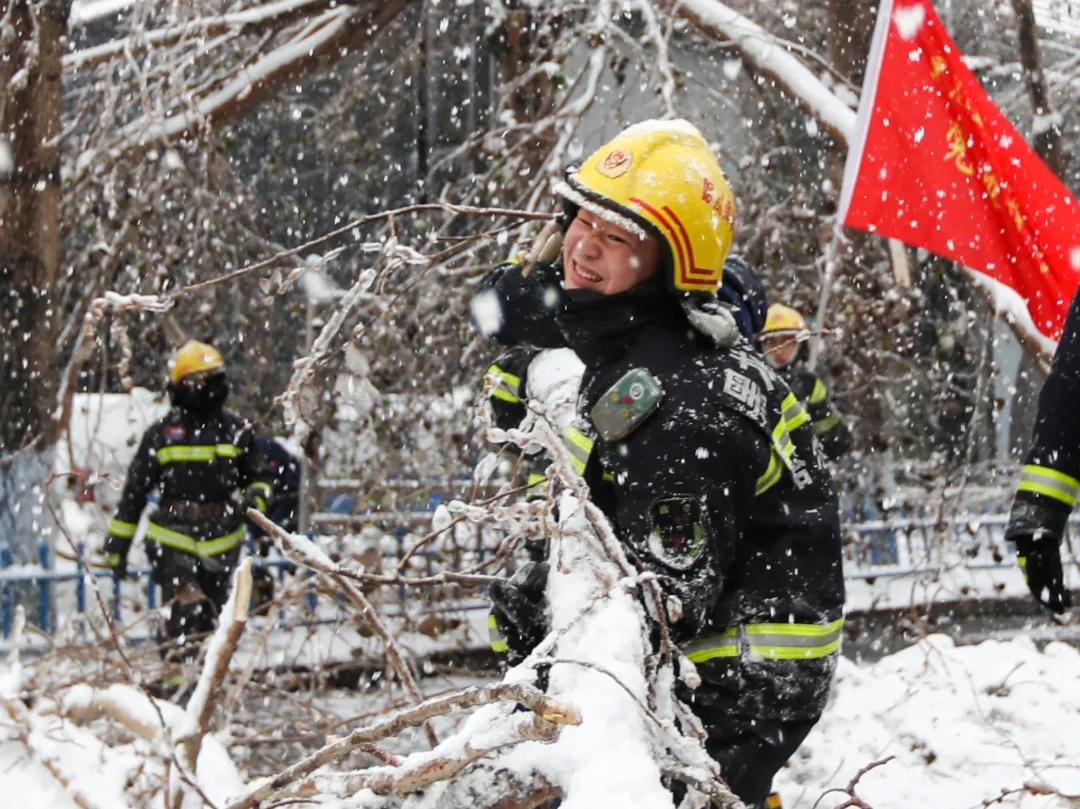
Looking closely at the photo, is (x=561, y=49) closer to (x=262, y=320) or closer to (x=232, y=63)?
(x=232, y=63)

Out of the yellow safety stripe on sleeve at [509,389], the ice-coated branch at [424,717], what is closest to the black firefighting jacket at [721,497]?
the ice-coated branch at [424,717]

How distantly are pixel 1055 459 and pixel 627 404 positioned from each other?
122 cm

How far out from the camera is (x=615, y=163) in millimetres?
2396

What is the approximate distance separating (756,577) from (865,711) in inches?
120

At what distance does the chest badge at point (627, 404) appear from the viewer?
2180 millimetres

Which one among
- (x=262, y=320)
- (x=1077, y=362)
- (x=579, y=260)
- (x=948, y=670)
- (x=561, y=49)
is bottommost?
(x=948, y=670)

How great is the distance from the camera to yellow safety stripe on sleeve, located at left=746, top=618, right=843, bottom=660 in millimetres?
2284

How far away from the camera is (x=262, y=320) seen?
11945 millimetres

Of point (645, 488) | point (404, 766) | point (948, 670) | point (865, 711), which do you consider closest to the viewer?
point (404, 766)

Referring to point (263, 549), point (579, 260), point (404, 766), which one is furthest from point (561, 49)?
point (404, 766)

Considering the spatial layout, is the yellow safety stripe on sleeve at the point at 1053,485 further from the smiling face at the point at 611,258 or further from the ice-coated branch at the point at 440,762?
the ice-coated branch at the point at 440,762

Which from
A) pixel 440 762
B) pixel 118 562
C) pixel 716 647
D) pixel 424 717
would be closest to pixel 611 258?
pixel 716 647

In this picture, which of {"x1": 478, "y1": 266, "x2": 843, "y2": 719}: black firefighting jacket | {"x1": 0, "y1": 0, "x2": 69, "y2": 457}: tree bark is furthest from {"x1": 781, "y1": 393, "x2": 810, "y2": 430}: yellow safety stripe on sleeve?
{"x1": 0, "y1": 0, "x2": 69, "y2": 457}: tree bark

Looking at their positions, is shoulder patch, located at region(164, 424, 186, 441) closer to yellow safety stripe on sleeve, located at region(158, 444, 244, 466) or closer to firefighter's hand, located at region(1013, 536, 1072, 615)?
yellow safety stripe on sleeve, located at region(158, 444, 244, 466)
